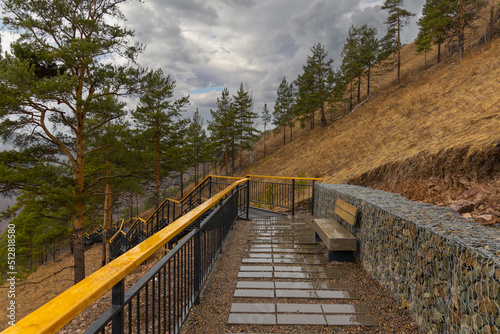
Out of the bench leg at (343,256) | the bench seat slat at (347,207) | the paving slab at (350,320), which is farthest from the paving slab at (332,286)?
the bench seat slat at (347,207)

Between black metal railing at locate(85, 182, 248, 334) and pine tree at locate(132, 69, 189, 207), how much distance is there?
16.1 metres

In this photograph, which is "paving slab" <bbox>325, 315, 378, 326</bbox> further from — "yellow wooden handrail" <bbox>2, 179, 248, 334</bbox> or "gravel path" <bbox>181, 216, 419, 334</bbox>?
"yellow wooden handrail" <bbox>2, 179, 248, 334</bbox>

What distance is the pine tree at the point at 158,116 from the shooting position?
19.0m

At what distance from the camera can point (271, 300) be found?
315 centimetres

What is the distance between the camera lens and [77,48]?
8.86 metres

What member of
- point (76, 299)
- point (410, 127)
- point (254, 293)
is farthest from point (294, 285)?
point (410, 127)

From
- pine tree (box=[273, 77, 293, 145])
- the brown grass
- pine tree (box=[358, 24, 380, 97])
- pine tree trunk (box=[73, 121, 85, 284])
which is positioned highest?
pine tree (box=[358, 24, 380, 97])

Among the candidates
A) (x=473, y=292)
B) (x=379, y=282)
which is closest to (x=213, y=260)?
(x=379, y=282)

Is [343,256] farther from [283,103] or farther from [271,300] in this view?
[283,103]

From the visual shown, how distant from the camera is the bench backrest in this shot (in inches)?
169

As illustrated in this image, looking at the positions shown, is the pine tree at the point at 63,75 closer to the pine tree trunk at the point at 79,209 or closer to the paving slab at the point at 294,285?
the pine tree trunk at the point at 79,209

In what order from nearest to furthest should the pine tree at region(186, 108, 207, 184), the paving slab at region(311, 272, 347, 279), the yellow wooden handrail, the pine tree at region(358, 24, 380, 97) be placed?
1. the yellow wooden handrail
2. the paving slab at region(311, 272, 347, 279)
3. the pine tree at region(358, 24, 380, 97)
4. the pine tree at region(186, 108, 207, 184)

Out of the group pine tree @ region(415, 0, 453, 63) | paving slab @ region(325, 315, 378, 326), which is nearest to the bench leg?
paving slab @ region(325, 315, 378, 326)

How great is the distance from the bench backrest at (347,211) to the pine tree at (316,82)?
23.2 meters
